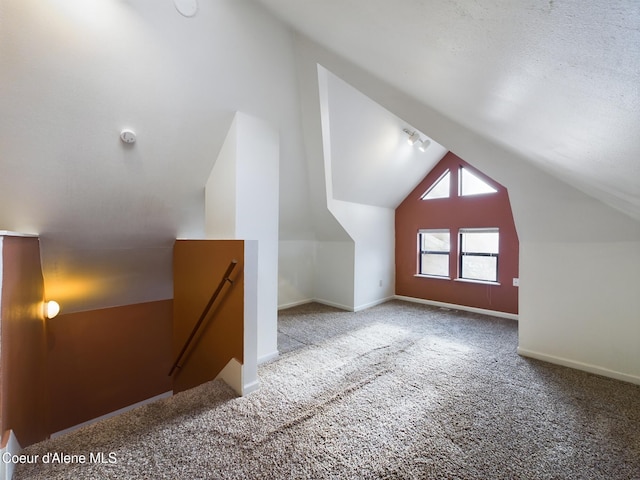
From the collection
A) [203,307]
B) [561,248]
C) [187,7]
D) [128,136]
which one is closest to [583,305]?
[561,248]

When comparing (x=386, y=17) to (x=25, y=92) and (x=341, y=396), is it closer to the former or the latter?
(x=25, y=92)

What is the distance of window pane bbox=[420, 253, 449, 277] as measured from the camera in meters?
4.82

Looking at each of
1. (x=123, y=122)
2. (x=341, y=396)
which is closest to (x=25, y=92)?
(x=123, y=122)

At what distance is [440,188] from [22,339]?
5.67m

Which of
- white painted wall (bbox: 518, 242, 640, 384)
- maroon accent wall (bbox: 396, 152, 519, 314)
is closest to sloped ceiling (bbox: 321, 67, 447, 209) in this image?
maroon accent wall (bbox: 396, 152, 519, 314)

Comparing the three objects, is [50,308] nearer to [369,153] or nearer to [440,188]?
[369,153]

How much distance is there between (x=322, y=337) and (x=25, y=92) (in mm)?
3480

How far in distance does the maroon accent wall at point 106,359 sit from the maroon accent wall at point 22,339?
1.06 feet

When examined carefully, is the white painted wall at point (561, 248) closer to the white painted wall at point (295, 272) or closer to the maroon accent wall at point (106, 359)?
the white painted wall at point (295, 272)

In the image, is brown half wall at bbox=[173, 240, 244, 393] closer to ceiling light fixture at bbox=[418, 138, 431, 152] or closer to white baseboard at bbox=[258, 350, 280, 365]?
white baseboard at bbox=[258, 350, 280, 365]

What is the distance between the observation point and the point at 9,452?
4.34ft

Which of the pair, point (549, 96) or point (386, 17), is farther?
point (386, 17)

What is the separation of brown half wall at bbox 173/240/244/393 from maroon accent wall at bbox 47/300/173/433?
37 centimetres

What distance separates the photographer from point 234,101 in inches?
96.5
